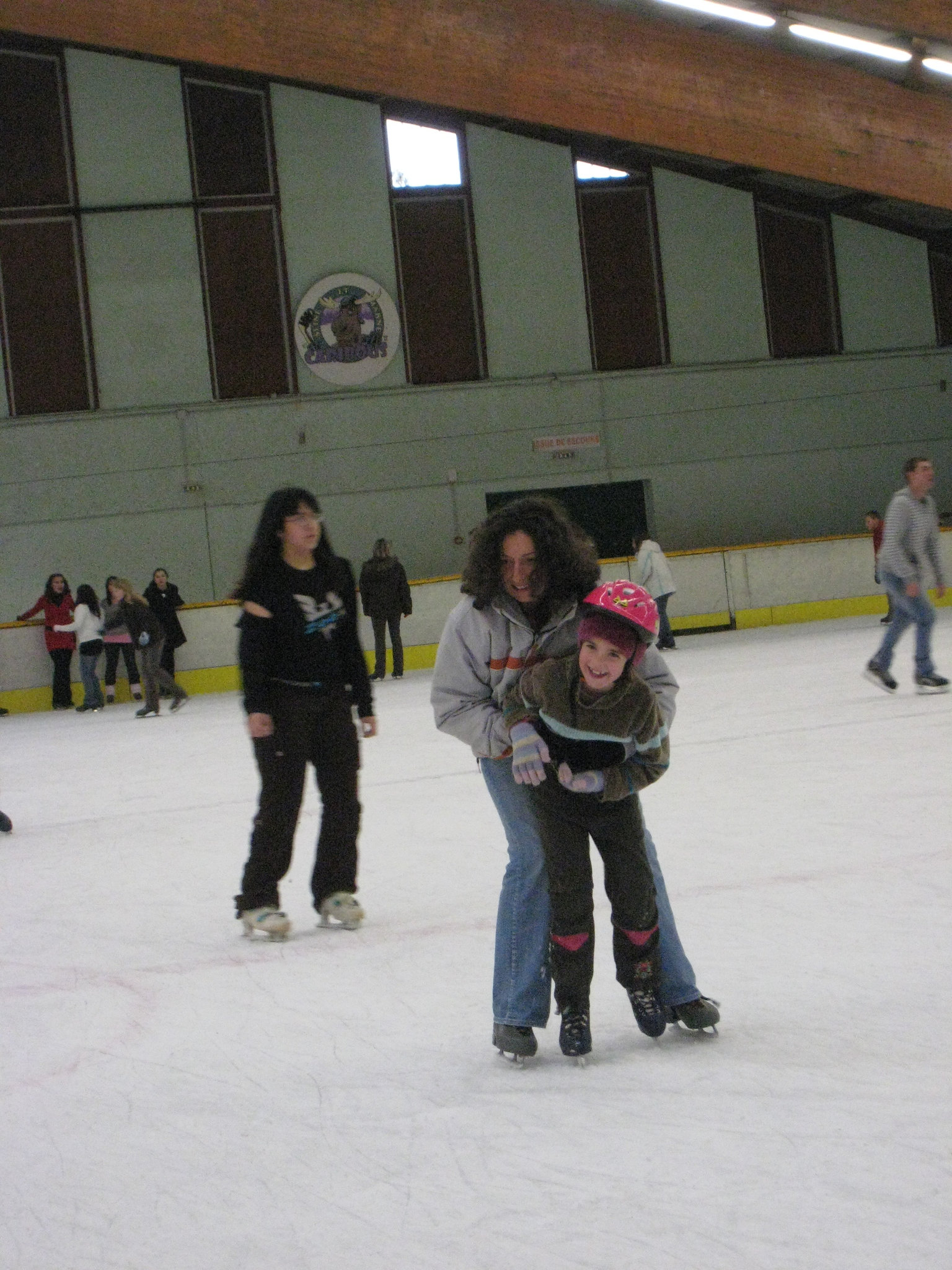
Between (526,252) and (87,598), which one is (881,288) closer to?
(526,252)

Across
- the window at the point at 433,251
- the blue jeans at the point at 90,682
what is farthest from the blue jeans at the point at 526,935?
the window at the point at 433,251

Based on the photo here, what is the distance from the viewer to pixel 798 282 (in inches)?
767

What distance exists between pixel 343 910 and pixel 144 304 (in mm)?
14657

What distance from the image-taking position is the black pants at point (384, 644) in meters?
13.9

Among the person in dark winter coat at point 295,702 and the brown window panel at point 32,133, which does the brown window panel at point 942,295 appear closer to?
the brown window panel at point 32,133

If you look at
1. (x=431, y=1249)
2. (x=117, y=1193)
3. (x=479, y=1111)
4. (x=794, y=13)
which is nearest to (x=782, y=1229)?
(x=431, y=1249)

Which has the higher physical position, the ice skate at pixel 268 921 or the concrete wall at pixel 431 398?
the concrete wall at pixel 431 398

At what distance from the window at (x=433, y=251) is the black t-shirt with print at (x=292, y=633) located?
1450cm

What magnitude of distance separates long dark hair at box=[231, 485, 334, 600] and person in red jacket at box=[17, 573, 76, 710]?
10.6 m

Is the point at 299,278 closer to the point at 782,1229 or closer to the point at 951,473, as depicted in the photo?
the point at 951,473

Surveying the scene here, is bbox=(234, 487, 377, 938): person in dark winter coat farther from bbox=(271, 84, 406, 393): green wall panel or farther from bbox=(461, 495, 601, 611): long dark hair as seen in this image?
bbox=(271, 84, 406, 393): green wall panel

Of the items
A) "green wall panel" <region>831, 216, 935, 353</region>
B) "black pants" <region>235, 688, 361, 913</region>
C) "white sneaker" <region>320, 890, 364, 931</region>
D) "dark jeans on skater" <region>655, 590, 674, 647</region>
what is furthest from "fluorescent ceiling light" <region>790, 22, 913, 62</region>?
"white sneaker" <region>320, 890, 364, 931</region>

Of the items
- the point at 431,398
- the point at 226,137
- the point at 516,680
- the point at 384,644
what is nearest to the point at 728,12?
the point at 384,644

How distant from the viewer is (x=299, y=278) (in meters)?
17.6
